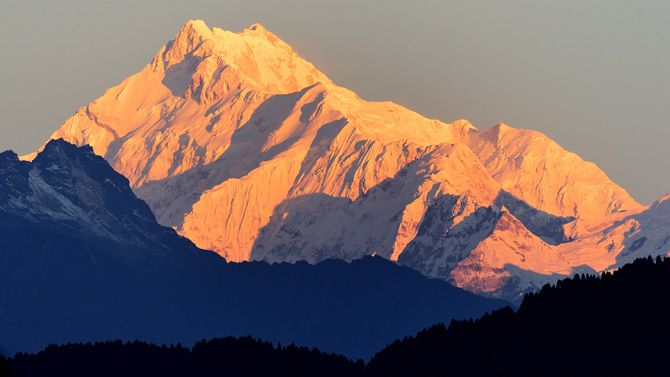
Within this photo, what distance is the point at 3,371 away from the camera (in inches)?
5295
